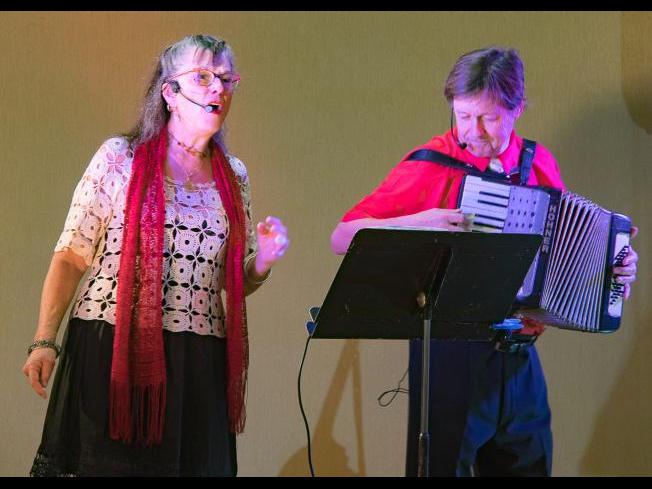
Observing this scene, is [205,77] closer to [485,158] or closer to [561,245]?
[485,158]

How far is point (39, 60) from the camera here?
3.09m

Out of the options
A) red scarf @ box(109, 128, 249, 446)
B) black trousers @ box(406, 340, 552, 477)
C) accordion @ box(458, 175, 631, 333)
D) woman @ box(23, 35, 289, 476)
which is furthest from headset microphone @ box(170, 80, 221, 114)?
black trousers @ box(406, 340, 552, 477)

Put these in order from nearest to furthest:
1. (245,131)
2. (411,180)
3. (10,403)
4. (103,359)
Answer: (103,359) → (411,180) → (10,403) → (245,131)

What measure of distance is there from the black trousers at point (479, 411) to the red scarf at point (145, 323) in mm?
490

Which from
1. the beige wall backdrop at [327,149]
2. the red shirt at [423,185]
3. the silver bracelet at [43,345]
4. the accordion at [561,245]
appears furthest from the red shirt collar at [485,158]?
the silver bracelet at [43,345]

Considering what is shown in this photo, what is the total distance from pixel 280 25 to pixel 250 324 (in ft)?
3.54

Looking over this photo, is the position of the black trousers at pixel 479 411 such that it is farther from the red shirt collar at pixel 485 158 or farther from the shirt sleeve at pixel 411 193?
the red shirt collar at pixel 485 158

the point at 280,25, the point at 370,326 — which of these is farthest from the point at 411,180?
the point at 280,25

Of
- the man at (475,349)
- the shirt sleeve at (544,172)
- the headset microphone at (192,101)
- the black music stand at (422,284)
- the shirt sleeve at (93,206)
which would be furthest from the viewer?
the shirt sleeve at (544,172)

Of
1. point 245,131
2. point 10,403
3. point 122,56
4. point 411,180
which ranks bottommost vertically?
point 10,403

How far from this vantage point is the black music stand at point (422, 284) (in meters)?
2.02

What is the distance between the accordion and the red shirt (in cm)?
15

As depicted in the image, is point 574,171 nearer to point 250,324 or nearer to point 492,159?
point 492,159

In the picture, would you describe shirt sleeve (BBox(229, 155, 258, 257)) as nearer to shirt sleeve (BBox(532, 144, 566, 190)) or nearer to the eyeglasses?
the eyeglasses
